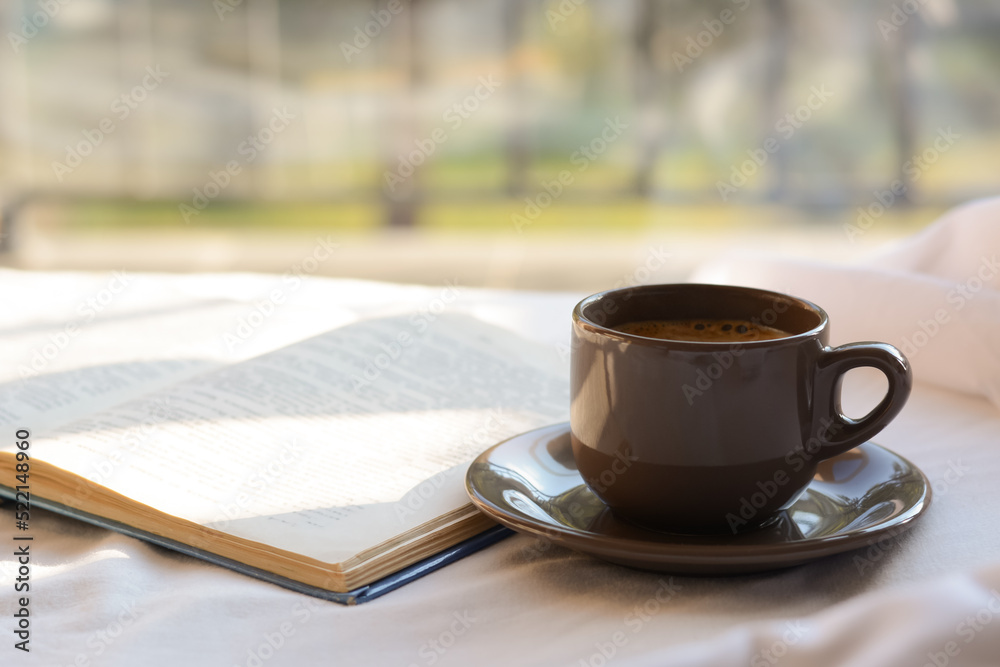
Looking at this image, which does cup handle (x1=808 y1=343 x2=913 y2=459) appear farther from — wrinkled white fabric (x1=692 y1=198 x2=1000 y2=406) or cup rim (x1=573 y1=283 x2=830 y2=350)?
wrinkled white fabric (x1=692 y1=198 x2=1000 y2=406)

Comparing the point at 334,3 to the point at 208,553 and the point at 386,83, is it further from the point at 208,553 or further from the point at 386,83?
the point at 208,553

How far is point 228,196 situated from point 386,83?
98 centimetres

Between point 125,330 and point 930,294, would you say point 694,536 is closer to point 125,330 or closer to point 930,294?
point 930,294

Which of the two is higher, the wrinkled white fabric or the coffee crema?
the coffee crema

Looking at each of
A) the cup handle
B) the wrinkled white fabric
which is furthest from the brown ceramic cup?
the wrinkled white fabric

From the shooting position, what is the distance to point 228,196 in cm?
454

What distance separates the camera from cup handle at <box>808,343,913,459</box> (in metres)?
0.42

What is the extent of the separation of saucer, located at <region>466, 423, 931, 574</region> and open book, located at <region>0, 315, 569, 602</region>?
3 cm

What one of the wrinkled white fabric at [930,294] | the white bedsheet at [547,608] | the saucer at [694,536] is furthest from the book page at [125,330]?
the wrinkled white fabric at [930,294]

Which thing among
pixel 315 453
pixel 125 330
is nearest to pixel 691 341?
pixel 315 453

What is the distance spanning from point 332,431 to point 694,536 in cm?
25

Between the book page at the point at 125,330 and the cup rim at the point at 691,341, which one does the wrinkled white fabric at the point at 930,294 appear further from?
the book page at the point at 125,330

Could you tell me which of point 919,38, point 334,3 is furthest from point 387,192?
point 919,38

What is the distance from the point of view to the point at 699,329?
502mm
